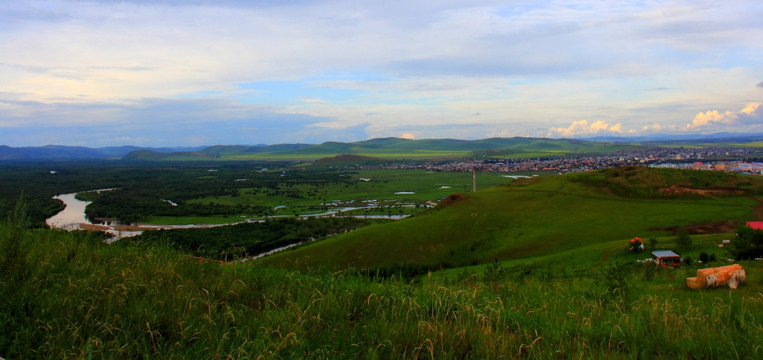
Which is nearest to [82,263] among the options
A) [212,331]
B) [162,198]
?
[212,331]

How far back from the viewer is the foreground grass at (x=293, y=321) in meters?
4.34

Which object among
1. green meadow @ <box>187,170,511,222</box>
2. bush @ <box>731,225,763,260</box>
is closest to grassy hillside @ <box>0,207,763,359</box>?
bush @ <box>731,225,763,260</box>

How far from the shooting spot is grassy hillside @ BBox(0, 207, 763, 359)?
434 centimetres

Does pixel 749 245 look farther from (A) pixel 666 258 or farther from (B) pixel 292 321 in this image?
(B) pixel 292 321

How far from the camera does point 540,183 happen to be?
73.6 metres

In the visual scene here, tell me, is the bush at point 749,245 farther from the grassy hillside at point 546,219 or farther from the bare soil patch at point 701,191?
the bare soil patch at point 701,191

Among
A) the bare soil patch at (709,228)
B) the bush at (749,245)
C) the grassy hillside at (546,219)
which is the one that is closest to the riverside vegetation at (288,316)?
the bush at (749,245)

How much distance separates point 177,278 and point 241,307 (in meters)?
1.48

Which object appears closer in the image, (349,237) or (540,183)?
(349,237)

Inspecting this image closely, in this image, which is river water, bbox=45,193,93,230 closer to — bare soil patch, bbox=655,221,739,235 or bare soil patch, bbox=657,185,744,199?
bare soil patch, bbox=655,221,739,235

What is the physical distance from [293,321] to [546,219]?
53.2m

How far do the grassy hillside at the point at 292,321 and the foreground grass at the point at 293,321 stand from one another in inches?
0.7

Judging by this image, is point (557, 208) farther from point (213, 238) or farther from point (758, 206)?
point (213, 238)

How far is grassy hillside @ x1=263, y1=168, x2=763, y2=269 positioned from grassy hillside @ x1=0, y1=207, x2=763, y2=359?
98.0 feet
